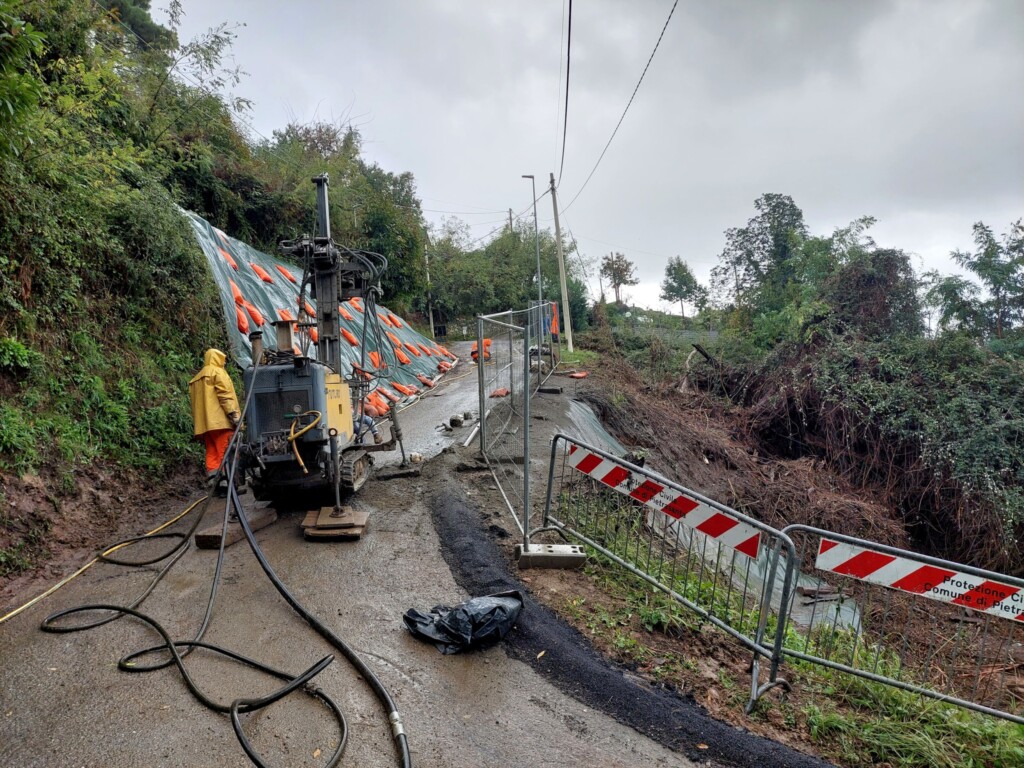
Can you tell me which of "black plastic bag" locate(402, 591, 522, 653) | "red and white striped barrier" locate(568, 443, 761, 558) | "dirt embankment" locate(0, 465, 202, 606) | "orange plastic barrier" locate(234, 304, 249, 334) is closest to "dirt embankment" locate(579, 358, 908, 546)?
"red and white striped barrier" locate(568, 443, 761, 558)

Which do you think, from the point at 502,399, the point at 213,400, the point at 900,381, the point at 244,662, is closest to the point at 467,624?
the point at 244,662

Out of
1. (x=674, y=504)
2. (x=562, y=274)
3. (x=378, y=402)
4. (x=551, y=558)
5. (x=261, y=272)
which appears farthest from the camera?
(x=562, y=274)

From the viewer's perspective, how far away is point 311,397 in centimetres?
584

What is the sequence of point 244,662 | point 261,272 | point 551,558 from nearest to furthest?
1. point 244,662
2. point 551,558
3. point 261,272

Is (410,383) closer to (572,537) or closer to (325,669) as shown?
(572,537)

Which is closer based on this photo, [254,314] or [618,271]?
[254,314]

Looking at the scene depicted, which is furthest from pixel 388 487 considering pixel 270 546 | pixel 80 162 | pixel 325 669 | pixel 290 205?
pixel 290 205

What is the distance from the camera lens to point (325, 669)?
374cm

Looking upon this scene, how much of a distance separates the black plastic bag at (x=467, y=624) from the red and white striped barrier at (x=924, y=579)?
7.33ft

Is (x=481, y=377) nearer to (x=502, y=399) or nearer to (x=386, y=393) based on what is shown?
(x=386, y=393)

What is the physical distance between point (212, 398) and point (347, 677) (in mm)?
4585

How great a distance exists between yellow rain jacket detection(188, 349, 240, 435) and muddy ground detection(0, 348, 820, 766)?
1586 millimetres

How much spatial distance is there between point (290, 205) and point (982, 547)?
726 inches

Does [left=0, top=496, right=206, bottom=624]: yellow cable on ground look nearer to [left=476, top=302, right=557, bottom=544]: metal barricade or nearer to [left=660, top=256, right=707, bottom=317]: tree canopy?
[left=476, top=302, right=557, bottom=544]: metal barricade
